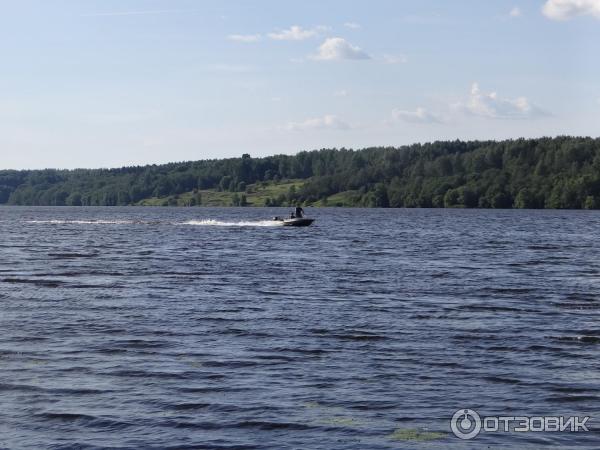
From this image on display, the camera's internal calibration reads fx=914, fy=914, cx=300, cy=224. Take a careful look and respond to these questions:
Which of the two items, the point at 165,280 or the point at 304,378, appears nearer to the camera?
the point at 304,378

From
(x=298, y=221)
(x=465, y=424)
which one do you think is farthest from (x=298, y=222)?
(x=465, y=424)

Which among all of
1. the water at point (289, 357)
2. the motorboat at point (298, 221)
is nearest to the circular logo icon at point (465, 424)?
the water at point (289, 357)

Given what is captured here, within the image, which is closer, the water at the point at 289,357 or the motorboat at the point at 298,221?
the water at the point at 289,357

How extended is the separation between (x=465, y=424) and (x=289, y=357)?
8837 mm

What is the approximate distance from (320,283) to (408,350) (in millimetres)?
23327

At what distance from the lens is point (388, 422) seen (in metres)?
21.8

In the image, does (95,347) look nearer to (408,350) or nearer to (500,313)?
(408,350)

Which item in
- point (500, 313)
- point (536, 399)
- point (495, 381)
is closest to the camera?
point (536, 399)

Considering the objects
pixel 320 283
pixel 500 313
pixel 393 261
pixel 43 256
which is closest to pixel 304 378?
pixel 500 313

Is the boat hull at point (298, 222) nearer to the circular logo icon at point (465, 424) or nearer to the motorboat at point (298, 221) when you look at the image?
the motorboat at point (298, 221)

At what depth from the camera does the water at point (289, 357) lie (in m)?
21.3

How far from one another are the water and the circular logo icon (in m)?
0.28

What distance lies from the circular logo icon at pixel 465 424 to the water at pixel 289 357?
0.90 feet

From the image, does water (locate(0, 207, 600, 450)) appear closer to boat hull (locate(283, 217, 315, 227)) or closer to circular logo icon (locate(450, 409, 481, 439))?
circular logo icon (locate(450, 409, 481, 439))
